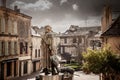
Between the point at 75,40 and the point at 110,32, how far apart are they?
2094 centimetres

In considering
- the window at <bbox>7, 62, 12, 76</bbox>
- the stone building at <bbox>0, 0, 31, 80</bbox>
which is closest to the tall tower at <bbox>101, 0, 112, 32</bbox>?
the stone building at <bbox>0, 0, 31, 80</bbox>

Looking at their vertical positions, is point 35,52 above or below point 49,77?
above

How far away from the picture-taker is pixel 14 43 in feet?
74.8

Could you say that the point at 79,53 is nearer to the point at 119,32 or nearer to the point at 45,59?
the point at 119,32

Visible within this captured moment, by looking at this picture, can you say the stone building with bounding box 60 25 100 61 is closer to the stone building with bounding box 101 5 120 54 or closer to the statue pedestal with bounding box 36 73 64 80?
the stone building with bounding box 101 5 120 54

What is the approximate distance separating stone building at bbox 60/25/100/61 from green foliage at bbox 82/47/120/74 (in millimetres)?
19973

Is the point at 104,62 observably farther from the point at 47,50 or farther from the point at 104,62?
the point at 47,50

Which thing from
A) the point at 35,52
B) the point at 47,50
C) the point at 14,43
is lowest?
the point at 35,52

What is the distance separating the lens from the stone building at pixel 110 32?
16.2 m

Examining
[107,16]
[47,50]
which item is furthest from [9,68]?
[47,50]

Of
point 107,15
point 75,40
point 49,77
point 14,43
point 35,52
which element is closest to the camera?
point 49,77

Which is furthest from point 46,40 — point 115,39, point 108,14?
point 108,14

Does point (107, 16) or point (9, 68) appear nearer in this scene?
point (107, 16)

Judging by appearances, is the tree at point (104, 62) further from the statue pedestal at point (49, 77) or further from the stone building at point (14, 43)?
the stone building at point (14, 43)
